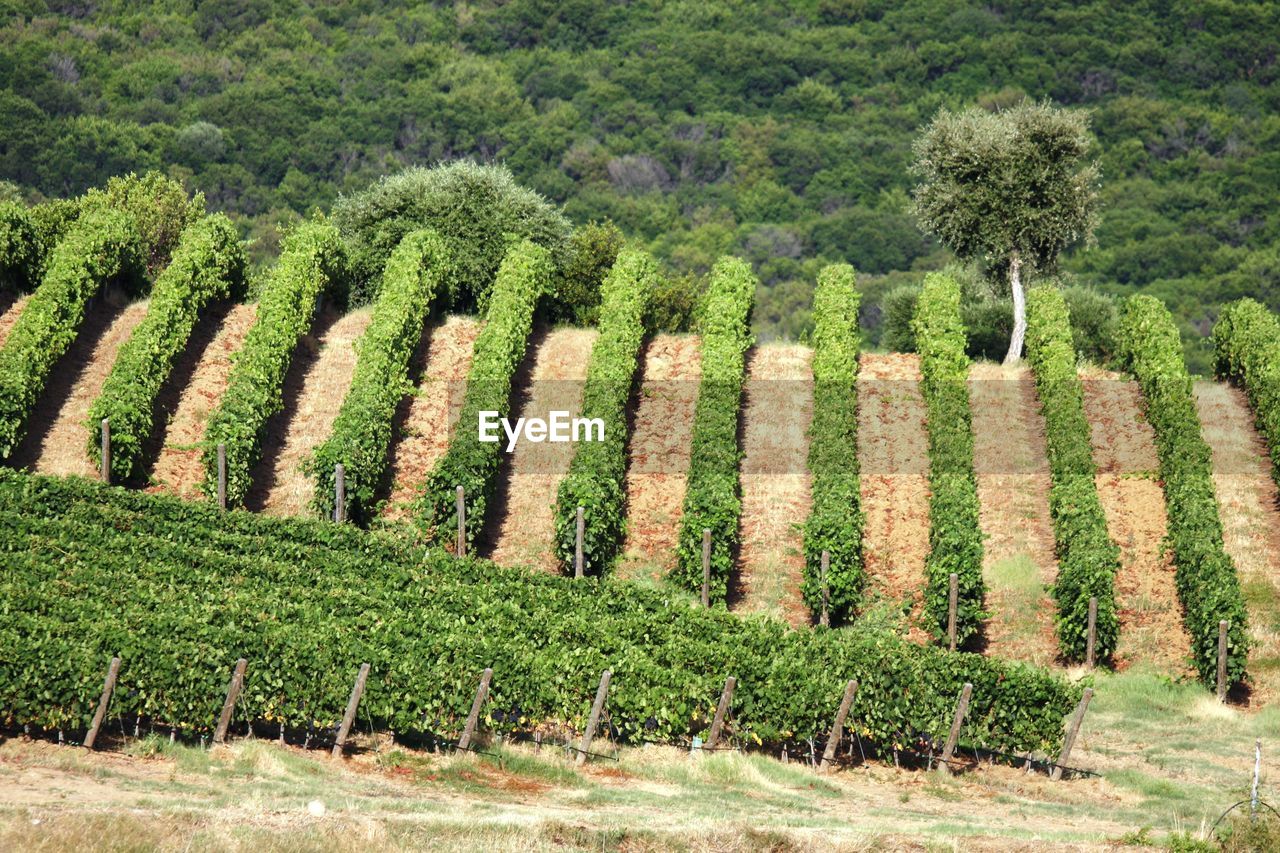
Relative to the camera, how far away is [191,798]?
33.1 metres

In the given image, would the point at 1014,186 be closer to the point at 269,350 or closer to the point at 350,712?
the point at 269,350

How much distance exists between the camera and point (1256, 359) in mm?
58406

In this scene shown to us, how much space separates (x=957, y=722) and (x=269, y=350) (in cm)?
2532

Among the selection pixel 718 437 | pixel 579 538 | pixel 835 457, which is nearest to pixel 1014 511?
pixel 835 457

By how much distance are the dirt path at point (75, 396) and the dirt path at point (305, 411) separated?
4958mm

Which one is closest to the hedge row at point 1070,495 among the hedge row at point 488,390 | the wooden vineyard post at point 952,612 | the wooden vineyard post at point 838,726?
the wooden vineyard post at point 952,612

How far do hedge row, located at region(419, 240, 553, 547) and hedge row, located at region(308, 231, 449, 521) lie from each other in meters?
1.87

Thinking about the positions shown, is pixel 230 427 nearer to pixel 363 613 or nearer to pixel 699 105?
pixel 363 613

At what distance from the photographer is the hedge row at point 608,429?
50969 millimetres

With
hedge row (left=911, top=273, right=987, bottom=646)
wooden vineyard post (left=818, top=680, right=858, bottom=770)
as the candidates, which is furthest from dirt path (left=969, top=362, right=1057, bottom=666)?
wooden vineyard post (left=818, top=680, right=858, bottom=770)

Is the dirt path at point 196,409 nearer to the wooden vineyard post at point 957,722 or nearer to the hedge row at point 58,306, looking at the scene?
the hedge row at point 58,306

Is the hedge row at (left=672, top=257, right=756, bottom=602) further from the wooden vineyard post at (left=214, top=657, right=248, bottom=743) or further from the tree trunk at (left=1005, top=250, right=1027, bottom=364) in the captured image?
the wooden vineyard post at (left=214, top=657, right=248, bottom=743)

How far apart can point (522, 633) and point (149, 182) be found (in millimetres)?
58906

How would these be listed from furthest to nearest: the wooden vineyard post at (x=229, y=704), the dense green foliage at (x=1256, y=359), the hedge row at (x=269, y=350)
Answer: the dense green foliage at (x=1256, y=359), the hedge row at (x=269, y=350), the wooden vineyard post at (x=229, y=704)
